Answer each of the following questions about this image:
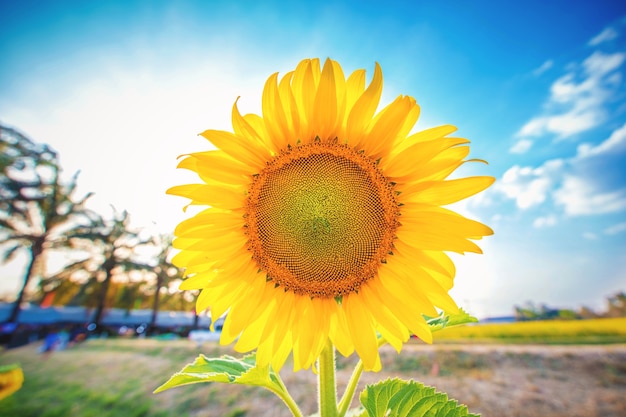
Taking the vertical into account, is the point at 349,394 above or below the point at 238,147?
below

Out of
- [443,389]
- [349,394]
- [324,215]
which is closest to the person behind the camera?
[324,215]

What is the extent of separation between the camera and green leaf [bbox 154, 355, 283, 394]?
1.37 meters

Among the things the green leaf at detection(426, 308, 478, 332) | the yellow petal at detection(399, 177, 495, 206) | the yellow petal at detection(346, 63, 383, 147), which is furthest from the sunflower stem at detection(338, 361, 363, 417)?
the yellow petal at detection(346, 63, 383, 147)

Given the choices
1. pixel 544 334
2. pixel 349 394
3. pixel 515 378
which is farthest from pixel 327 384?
pixel 544 334

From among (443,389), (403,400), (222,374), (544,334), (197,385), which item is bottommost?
(197,385)

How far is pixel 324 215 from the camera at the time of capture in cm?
148

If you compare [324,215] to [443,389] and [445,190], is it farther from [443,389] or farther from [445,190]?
[443,389]

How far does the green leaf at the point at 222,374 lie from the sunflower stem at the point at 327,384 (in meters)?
0.21

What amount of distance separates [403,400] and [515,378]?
22.7ft

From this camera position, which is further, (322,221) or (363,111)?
(322,221)

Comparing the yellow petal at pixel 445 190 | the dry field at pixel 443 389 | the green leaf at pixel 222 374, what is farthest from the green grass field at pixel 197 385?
the yellow petal at pixel 445 190

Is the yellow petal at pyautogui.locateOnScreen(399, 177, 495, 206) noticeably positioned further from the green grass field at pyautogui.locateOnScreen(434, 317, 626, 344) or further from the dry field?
the green grass field at pyautogui.locateOnScreen(434, 317, 626, 344)

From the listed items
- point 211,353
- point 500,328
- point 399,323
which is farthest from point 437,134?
point 500,328

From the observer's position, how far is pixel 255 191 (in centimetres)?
154
